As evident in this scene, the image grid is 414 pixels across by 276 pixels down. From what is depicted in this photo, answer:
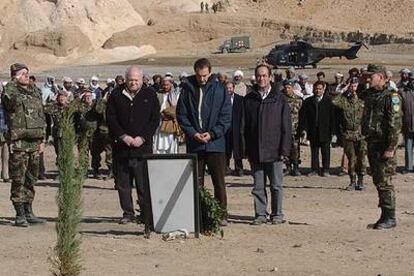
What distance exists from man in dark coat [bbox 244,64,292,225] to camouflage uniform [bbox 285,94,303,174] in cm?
587

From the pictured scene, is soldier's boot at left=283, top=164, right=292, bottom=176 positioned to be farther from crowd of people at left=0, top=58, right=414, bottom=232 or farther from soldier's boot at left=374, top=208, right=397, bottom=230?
soldier's boot at left=374, top=208, right=397, bottom=230

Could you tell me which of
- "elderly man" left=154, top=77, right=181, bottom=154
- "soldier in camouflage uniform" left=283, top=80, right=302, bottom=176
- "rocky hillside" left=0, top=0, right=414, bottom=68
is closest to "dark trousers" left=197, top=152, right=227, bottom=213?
"elderly man" left=154, top=77, right=181, bottom=154

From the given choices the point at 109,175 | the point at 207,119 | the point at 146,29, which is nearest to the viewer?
the point at 207,119

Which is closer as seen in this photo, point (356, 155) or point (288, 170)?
point (356, 155)

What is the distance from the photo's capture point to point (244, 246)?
429 inches

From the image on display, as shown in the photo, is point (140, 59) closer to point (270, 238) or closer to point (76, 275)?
point (270, 238)

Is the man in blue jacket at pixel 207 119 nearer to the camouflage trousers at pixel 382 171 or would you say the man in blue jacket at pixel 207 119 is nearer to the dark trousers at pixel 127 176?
the dark trousers at pixel 127 176

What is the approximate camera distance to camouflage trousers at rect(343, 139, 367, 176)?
51.4 feet

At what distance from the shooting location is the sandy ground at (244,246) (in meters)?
9.77

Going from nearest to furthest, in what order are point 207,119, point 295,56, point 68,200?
point 68,200
point 207,119
point 295,56

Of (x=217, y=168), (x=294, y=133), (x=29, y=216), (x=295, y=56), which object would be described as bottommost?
(x=29, y=216)

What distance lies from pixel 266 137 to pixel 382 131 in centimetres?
145

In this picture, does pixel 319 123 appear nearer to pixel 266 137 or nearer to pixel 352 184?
pixel 352 184

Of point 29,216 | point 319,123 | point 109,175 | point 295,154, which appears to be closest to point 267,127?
point 29,216
